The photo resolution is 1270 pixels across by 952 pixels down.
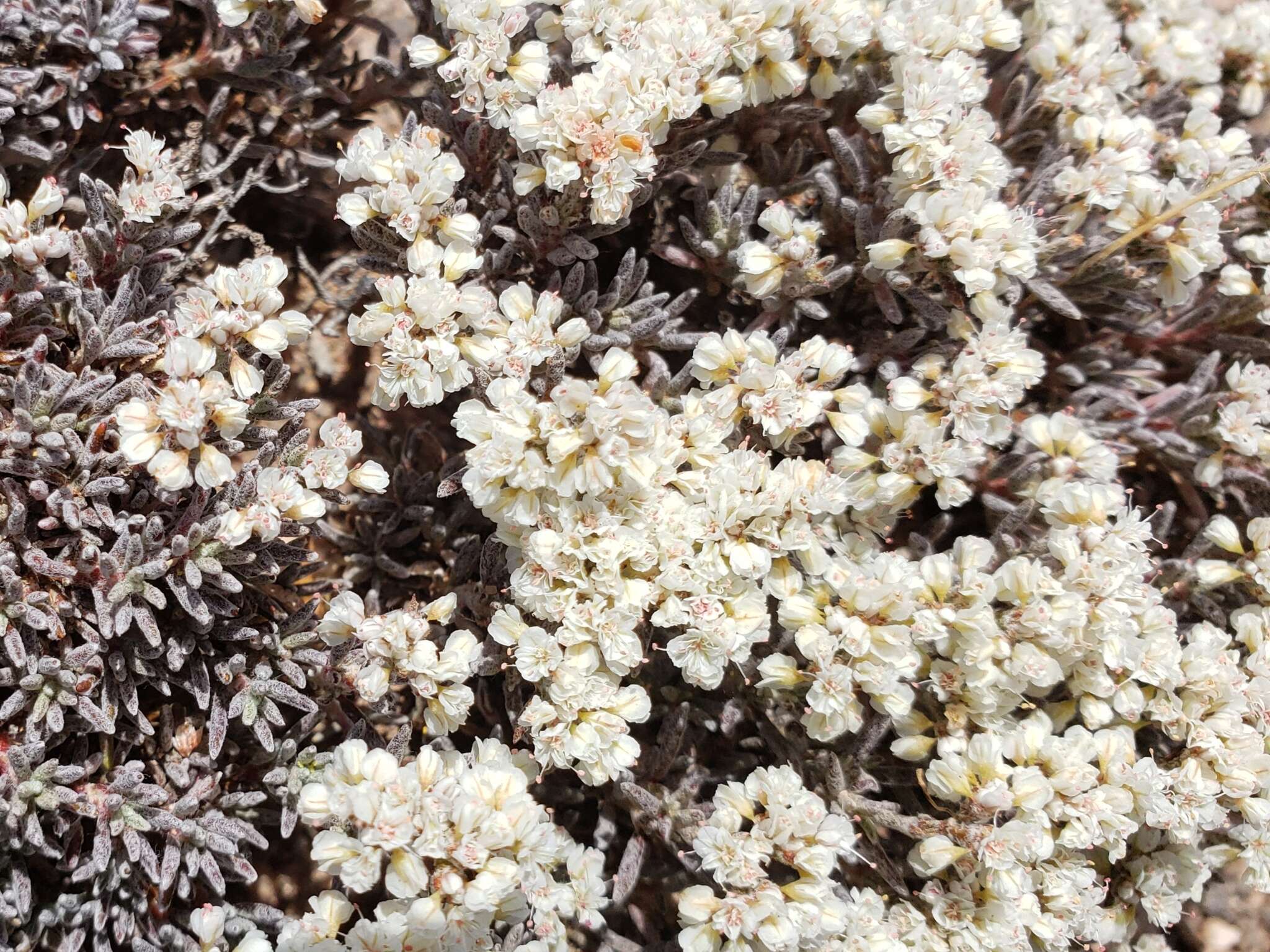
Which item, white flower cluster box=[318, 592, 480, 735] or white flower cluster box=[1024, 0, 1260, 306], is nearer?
white flower cluster box=[318, 592, 480, 735]

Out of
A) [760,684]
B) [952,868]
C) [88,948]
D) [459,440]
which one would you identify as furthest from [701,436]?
[88,948]

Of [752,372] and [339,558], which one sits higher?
[752,372]

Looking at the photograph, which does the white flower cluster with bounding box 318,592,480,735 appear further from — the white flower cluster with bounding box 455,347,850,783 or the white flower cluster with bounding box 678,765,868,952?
the white flower cluster with bounding box 678,765,868,952

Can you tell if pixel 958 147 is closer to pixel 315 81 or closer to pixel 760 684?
pixel 760 684

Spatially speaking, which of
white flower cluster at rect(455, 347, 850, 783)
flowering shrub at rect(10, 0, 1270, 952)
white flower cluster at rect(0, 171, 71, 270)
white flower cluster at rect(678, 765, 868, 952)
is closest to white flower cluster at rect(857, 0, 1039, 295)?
flowering shrub at rect(10, 0, 1270, 952)

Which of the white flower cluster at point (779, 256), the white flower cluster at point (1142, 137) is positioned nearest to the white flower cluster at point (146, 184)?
the white flower cluster at point (779, 256)
